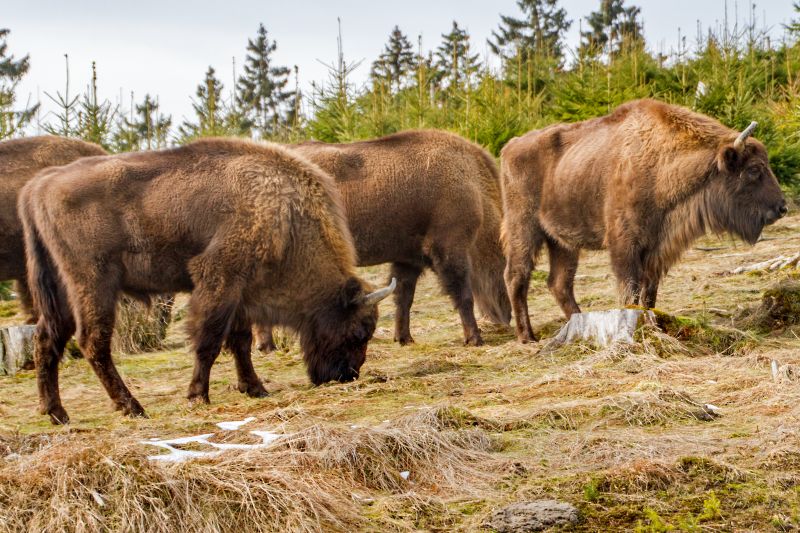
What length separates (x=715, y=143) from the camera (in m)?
9.04

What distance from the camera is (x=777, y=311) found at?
29.0 feet

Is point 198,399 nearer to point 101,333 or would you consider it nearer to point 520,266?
point 101,333

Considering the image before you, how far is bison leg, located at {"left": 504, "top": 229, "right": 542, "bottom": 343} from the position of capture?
34.3 ft

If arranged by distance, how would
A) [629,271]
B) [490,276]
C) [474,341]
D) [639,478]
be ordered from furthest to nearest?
1. [490,276]
2. [474,341]
3. [629,271]
4. [639,478]

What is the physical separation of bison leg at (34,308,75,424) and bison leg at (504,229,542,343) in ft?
16.3

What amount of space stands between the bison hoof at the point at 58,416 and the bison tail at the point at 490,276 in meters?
5.73

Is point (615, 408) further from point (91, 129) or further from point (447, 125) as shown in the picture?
point (447, 125)

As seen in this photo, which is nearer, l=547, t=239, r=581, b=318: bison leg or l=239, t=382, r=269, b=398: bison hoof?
l=239, t=382, r=269, b=398: bison hoof

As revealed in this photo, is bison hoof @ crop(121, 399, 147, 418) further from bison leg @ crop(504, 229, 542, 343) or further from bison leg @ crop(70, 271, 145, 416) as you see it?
bison leg @ crop(504, 229, 542, 343)

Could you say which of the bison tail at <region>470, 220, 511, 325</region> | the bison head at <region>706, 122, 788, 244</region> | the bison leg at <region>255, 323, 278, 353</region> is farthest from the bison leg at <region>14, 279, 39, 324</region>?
the bison head at <region>706, 122, 788, 244</region>

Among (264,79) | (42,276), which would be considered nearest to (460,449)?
(42,276)

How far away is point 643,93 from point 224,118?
8006mm

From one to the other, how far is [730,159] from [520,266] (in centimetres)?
272

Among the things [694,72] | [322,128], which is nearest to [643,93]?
[694,72]
